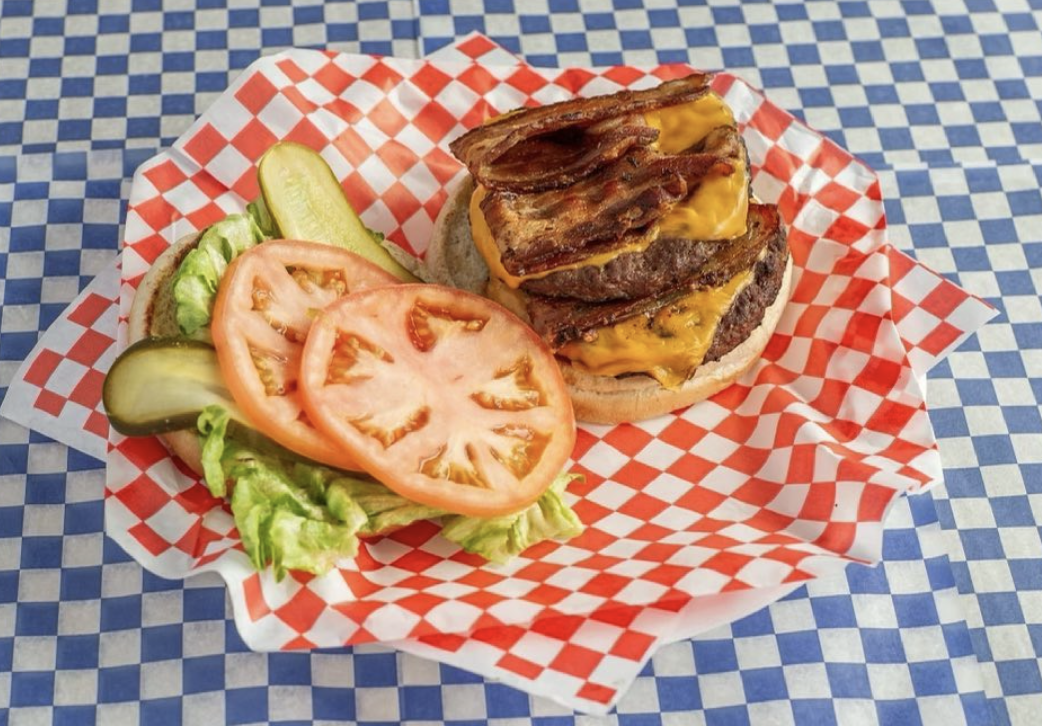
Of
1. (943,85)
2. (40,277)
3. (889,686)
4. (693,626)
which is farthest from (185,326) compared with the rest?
(943,85)

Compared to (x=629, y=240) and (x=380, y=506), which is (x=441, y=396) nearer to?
(x=380, y=506)

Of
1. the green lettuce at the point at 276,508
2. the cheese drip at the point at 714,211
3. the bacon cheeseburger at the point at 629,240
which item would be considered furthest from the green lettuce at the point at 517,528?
the cheese drip at the point at 714,211

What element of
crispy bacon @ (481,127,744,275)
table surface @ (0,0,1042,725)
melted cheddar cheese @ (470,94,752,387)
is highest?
crispy bacon @ (481,127,744,275)

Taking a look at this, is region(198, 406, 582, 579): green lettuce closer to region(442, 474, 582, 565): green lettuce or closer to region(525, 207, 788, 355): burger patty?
region(442, 474, 582, 565): green lettuce

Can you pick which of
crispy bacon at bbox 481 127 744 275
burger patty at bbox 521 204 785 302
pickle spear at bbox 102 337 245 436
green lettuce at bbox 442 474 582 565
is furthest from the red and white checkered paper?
crispy bacon at bbox 481 127 744 275

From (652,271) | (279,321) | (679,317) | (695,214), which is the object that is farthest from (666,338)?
(279,321)

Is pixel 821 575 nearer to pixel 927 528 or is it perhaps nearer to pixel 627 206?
pixel 927 528
